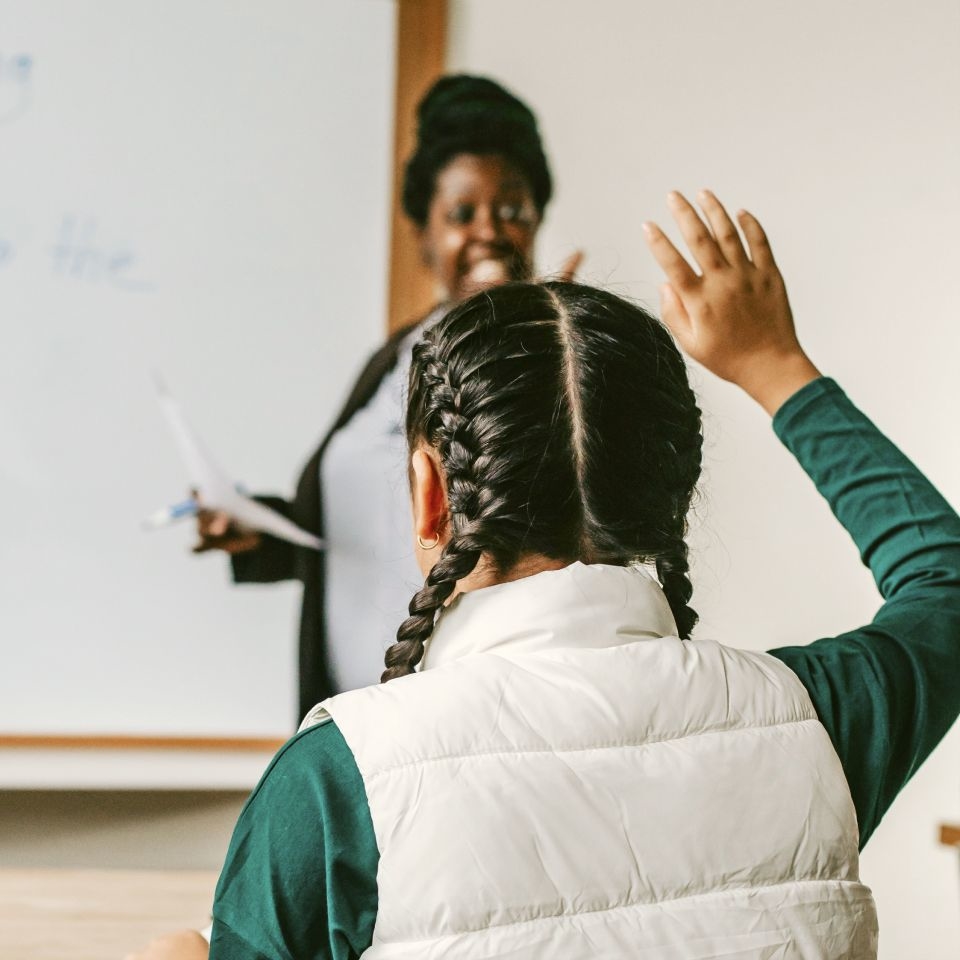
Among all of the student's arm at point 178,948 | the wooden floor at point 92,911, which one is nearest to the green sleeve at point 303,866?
the student's arm at point 178,948

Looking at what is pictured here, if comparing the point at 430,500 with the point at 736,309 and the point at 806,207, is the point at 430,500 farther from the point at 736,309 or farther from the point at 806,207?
the point at 806,207

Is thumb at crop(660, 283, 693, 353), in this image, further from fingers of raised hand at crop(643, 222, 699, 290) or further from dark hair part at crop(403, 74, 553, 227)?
dark hair part at crop(403, 74, 553, 227)

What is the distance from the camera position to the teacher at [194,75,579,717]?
129 cm

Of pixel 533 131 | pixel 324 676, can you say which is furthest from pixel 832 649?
pixel 533 131

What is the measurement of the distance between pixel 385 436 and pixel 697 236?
0.76m

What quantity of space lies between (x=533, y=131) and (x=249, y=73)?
1.24 ft

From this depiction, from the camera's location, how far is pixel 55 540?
4.28 feet

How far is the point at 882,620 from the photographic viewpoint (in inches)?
21.9

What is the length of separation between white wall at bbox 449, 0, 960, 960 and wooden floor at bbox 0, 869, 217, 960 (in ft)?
2.55

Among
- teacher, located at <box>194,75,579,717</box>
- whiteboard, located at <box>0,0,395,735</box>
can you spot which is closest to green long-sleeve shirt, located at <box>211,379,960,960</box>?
teacher, located at <box>194,75,579,717</box>

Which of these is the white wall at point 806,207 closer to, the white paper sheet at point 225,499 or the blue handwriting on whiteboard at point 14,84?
the white paper sheet at point 225,499

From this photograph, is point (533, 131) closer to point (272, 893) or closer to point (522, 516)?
point (522, 516)

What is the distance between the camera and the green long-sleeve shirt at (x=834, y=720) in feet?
1.41

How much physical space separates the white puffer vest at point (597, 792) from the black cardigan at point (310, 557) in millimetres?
820
